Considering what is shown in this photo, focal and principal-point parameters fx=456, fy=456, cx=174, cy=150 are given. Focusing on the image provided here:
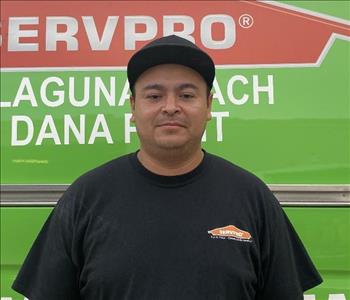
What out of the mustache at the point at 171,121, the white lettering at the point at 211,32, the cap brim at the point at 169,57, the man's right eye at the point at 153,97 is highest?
the white lettering at the point at 211,32

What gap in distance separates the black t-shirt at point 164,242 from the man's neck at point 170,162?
0.02 m

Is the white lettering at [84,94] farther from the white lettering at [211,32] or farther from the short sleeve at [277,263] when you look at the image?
the short sleeve at [277,263]

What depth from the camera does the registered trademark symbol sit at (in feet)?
6.34

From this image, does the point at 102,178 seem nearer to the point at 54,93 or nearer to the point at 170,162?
the point at 170,162

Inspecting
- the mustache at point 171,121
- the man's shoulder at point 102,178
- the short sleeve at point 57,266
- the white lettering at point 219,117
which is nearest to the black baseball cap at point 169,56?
the mustache at point 171,121

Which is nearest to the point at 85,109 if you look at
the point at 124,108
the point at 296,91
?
the point at 124,108

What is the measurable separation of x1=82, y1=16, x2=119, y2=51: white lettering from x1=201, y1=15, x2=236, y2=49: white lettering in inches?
14.9

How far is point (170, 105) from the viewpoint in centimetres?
119

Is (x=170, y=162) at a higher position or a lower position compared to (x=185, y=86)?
lower

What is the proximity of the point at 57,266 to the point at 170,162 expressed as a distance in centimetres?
41

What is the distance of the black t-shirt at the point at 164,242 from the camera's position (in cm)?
116

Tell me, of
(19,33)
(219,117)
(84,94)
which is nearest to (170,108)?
(219,117)

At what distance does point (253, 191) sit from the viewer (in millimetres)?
1279

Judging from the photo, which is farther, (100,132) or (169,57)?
(100,132)
